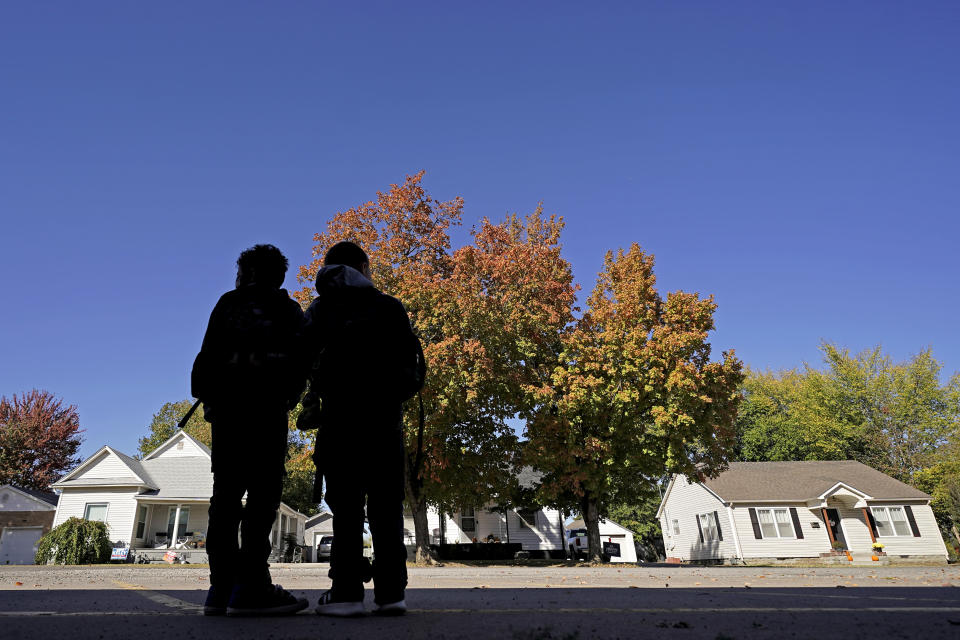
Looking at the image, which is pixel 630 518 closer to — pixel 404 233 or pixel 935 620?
pixel 404 233

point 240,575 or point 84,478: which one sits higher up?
point 84,478

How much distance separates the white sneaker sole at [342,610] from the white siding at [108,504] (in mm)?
33505

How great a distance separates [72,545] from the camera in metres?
19.1

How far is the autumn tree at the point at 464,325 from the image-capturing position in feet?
66.7

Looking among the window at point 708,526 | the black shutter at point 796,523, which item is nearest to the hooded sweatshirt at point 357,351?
the black shutter at point 796,523

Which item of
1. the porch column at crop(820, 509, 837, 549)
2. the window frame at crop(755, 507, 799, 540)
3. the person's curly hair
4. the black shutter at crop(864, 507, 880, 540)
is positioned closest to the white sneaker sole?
the person's curly hair

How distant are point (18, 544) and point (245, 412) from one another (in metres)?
39.7

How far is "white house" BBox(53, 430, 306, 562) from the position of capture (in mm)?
29594

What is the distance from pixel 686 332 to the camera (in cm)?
2253

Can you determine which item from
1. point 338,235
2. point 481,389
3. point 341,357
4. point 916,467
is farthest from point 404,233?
point 916,467

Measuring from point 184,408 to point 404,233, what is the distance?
45.3 metres

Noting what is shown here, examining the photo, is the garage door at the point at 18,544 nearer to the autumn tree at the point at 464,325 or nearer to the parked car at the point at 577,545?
the autumn tree at the point at 464,325

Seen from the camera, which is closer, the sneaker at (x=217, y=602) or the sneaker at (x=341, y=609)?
the sneaker at (x=341, y=609)

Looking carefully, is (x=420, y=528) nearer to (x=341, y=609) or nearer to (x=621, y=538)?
(x=341, y=609)
